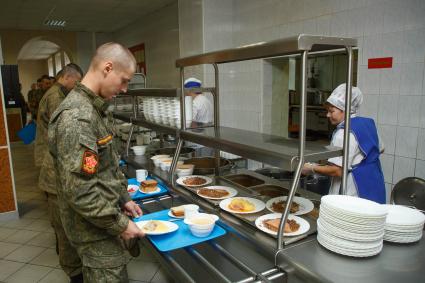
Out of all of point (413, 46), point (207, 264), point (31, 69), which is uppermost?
point (31, 69)

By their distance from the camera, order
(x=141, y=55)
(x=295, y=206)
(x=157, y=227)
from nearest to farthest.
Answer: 1. (x=157, y=227)
2. (x=295, y=206)
3. (x=141, y=55)

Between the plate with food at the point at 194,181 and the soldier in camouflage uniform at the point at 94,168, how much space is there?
0.66m

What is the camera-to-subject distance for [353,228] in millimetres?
1150

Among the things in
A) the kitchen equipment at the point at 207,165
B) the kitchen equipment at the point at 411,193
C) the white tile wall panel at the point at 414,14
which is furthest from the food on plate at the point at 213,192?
the white tile wall panel at the point at 414,14

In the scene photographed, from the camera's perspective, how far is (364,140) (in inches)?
79.6

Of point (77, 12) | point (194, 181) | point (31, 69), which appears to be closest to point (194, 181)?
point (194, 181)

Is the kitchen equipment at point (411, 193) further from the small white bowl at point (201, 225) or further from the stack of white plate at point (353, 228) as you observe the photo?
the small white bowl at point (201, 225)

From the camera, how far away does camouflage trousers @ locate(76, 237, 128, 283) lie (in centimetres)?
147

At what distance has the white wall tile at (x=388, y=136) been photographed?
9.68 ft

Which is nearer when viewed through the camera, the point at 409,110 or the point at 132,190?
the point at 132,190

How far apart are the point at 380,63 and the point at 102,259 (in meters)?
2.85

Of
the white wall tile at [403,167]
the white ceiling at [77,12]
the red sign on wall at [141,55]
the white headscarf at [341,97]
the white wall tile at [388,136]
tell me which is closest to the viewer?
the white headscarf at [341,97]

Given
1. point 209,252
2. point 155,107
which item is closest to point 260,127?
point 155,107

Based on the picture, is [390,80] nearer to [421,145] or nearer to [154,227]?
[421,145]
